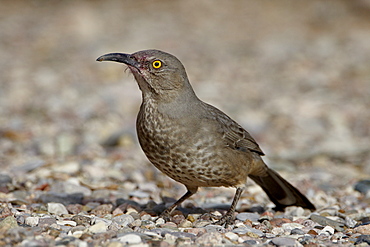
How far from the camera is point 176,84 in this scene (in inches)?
199

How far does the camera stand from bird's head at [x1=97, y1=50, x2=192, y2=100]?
4926 mm

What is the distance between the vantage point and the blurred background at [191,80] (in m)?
7.54

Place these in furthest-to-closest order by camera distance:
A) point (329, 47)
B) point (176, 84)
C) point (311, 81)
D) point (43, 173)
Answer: point (329, 47), point (311, 81), point (43, 173), point (176, 84)

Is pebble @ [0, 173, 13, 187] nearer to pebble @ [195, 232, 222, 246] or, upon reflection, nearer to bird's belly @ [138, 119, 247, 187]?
bird's belly @ [138, 119, 247, 187]

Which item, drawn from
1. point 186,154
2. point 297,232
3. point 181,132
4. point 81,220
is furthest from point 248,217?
point 81,220

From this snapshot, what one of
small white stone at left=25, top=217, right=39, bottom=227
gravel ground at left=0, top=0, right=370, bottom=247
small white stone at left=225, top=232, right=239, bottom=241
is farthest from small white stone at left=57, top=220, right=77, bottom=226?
small white stone at left=225, top=232, right=239, bottom=241

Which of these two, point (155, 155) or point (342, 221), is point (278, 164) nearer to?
point (342, 221)

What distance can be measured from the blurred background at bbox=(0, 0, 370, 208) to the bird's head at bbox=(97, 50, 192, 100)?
163cm

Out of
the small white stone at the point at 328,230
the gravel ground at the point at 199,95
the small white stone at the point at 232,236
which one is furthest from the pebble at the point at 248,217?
the small white stone at the point at 232,236

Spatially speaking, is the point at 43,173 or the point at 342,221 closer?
the point at 342,221

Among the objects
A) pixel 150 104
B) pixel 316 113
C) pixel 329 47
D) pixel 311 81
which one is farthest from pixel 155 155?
pixel 329 47

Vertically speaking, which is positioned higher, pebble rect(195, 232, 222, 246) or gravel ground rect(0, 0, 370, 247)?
gravel ground rect(0, 0, 370, 247)

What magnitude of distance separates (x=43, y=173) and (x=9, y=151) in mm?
1589

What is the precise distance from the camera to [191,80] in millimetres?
12102
